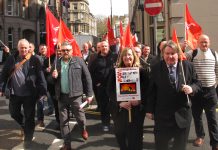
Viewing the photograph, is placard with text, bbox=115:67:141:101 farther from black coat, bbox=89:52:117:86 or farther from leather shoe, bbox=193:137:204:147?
black coat, bbox=89:52:117:86

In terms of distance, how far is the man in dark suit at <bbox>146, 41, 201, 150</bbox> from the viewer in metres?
4.59

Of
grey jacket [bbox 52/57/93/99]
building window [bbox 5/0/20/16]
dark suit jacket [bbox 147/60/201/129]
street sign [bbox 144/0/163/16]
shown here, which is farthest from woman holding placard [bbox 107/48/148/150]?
building window [bbox 5/0/20/16]

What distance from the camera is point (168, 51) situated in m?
4.59

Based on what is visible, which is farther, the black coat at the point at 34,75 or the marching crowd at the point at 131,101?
the black coat at the point at 34,75

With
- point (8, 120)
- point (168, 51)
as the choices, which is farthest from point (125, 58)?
point (8, 120)

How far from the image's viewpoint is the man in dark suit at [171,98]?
4.59m

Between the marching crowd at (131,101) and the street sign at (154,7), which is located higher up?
the street sign at (154,7)

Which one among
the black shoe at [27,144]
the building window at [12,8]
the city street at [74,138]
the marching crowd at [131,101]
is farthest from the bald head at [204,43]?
the building window at [12,8]

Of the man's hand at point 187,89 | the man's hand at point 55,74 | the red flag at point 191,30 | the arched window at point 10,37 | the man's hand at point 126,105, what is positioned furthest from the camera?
the arched window at point 10,37

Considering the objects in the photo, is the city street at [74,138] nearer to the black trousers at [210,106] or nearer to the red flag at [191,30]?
the black trousers at [210,106]

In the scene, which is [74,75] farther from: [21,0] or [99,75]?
[21,0]

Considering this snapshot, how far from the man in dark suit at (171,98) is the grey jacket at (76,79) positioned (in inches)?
82.1

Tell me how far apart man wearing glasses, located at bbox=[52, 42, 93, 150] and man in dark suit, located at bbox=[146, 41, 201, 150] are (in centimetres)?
210

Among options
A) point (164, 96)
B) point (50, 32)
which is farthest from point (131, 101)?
point (50, 32)
